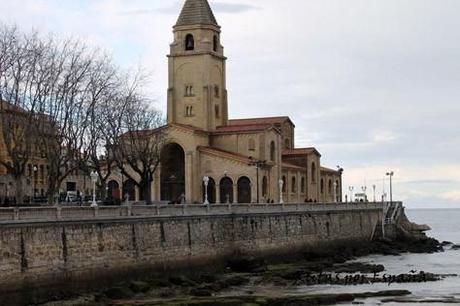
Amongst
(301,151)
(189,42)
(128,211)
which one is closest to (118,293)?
(128,211)

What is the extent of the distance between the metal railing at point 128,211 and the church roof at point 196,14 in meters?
31.0

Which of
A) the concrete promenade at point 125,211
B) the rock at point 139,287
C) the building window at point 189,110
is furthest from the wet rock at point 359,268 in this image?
the building window at point 189,110

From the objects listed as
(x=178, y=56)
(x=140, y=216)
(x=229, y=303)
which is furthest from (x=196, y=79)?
(x=229, y=303)

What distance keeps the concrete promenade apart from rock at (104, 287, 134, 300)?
165 inches

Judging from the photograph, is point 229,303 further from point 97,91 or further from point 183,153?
point 183,153

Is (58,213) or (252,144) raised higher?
(252,144)

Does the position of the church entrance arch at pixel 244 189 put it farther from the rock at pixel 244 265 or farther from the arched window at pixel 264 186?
the rock at pixel 244 265

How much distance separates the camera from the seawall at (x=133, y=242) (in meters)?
47.5

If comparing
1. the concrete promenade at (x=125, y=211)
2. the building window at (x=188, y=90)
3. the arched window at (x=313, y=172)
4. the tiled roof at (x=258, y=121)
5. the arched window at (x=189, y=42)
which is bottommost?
the concrete promenade at (x=125, y=211)

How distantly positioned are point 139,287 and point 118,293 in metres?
2.26

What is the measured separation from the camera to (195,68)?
357ft

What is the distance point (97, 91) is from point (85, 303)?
95.4ft

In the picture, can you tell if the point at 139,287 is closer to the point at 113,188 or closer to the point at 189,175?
the point at 189,175

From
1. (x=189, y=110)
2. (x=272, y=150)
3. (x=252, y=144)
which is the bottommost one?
(x=272, y=150)
